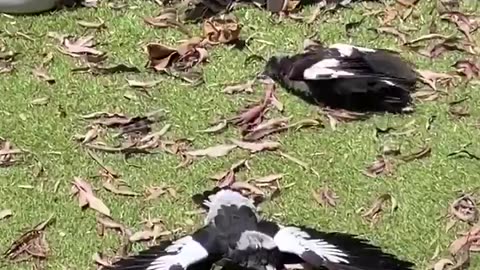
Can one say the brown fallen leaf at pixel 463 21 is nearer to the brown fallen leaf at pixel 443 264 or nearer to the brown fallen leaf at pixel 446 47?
the brown fallen leaf at pixel 446 47

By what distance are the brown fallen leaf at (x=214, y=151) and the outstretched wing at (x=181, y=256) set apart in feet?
1.91

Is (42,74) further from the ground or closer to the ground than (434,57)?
closer to the ground

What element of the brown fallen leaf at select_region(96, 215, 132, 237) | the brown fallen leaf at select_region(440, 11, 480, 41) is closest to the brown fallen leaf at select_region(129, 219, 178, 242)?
the brown fallen leaf at select_region(96, 215, 132, 237)

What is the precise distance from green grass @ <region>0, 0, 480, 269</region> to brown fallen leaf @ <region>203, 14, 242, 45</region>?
0.18 ft

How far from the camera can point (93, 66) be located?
5.18m

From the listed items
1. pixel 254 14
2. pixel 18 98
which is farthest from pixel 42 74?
pixel 254 14

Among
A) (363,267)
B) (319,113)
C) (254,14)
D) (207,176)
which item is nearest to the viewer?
(363,267)

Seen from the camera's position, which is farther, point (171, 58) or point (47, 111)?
point (171, 58)

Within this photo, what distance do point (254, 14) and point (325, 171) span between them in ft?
4.15

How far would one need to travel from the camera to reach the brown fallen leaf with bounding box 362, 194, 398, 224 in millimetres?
4230

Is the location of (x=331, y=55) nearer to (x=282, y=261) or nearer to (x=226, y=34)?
(x=226, y=34)

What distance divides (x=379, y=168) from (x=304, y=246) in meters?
0.66

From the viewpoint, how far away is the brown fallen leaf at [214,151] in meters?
4.59

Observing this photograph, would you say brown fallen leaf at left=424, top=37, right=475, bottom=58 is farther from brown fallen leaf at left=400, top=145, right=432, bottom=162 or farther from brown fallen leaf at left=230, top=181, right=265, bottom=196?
brown fallen leaf at left=230, top=181, right=265, bottom=196
